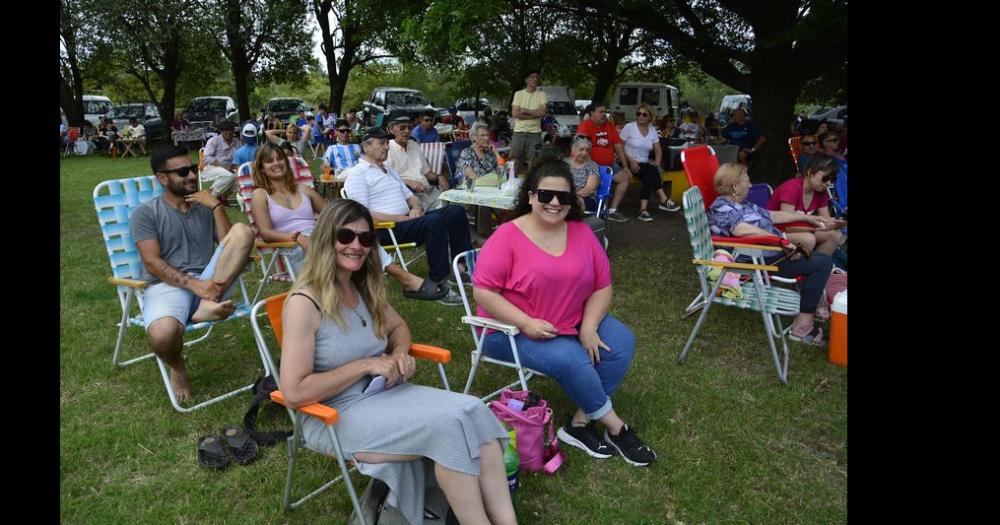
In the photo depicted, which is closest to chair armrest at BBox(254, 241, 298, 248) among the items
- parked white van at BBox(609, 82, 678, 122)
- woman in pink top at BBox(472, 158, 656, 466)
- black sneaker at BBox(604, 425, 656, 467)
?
woman in pink top at BBox(472, 158, 656, 466)

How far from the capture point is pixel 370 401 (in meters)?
2.64

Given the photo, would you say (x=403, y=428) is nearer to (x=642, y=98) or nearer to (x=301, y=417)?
(x=301, y=417)

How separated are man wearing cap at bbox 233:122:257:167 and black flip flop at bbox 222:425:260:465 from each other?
6.24 meters

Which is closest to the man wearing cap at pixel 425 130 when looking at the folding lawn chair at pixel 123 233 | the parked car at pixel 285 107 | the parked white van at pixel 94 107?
the folding lawn chair at pixel 123 233

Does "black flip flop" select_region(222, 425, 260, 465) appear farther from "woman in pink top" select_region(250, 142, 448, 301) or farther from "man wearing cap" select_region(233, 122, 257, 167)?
"man wearing cap" select_region(233, 122, 257, 167)

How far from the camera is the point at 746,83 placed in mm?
13070

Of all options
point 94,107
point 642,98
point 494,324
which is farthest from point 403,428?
point 94,107

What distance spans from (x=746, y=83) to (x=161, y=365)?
11.9 meters

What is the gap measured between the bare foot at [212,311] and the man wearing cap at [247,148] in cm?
561

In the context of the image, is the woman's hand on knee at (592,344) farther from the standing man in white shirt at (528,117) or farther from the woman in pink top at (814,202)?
the standing man in white shirt at (528,117)

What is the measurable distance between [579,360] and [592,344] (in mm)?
157

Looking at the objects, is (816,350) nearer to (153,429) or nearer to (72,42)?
(153,429)

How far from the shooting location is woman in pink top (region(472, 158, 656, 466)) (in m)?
3.32
